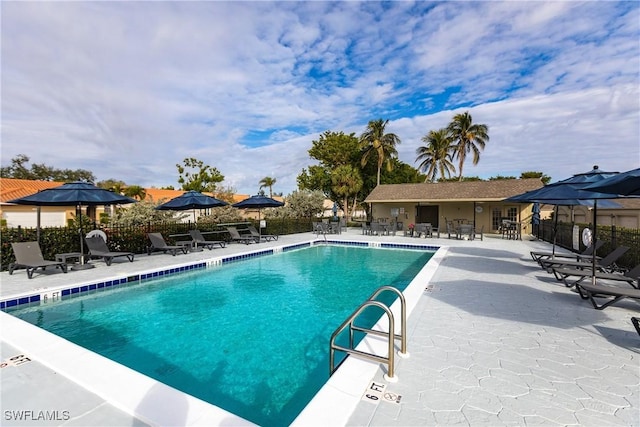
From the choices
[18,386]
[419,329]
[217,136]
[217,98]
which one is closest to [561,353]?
[419,329]

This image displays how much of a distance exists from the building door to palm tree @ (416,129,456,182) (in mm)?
14625

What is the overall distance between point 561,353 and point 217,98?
19.1 metres

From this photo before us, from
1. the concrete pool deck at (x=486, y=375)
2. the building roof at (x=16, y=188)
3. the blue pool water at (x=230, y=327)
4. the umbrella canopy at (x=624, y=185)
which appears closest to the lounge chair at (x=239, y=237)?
the blue pool water at (x=230, y=327)

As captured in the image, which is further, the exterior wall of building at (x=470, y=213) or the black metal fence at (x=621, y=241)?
the exterior wall of building at (x=470, y=213)

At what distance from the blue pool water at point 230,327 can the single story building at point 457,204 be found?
13.8 meters

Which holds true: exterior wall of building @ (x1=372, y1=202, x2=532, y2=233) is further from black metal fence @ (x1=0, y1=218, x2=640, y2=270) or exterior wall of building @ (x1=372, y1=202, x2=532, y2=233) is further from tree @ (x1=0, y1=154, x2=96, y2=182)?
tree @ (x1=0, y1=154, x2=96, y2=182)

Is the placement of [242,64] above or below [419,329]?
above

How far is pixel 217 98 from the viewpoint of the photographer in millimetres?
17781

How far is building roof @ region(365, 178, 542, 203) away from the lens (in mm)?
20062

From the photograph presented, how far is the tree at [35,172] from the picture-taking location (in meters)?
45.0

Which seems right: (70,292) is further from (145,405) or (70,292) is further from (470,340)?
(470,340)

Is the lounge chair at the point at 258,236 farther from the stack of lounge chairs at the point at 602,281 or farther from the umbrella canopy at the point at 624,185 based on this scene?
the umbrella canopy at the point at 624,185

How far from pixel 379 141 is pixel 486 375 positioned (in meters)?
33.6

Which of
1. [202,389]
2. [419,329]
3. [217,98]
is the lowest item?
[202,389]
